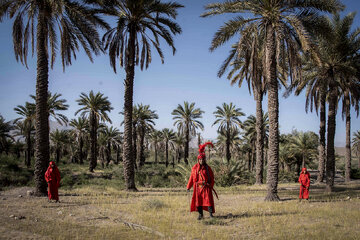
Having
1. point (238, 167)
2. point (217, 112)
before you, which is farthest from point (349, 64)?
point (217, 112)

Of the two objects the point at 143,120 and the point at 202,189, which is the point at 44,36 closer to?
the point at 202,189

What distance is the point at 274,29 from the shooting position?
12070mm

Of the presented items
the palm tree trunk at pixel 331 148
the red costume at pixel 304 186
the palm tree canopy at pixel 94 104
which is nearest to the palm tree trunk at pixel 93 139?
the palm tree canopy at pixel 94 104

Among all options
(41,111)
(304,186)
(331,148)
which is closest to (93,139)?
(41,111)

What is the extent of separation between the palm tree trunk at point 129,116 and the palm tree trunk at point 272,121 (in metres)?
7.65

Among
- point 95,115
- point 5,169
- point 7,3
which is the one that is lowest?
point 5,169

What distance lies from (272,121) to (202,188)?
5629 mm

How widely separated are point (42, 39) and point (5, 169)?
16.8 metres

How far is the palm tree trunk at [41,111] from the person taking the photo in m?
11.9

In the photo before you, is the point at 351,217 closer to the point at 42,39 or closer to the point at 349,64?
the point at 349,64

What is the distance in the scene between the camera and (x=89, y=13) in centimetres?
1346

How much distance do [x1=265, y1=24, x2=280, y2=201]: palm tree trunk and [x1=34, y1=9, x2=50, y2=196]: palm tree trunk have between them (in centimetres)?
998

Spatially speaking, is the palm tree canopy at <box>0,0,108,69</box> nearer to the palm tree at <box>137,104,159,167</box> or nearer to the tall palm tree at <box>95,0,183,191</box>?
the tall palm tree at <box>95,0,183,191</box>

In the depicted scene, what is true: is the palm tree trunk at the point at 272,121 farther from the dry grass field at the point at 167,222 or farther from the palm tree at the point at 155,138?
the palm tree at the point at 155,138
